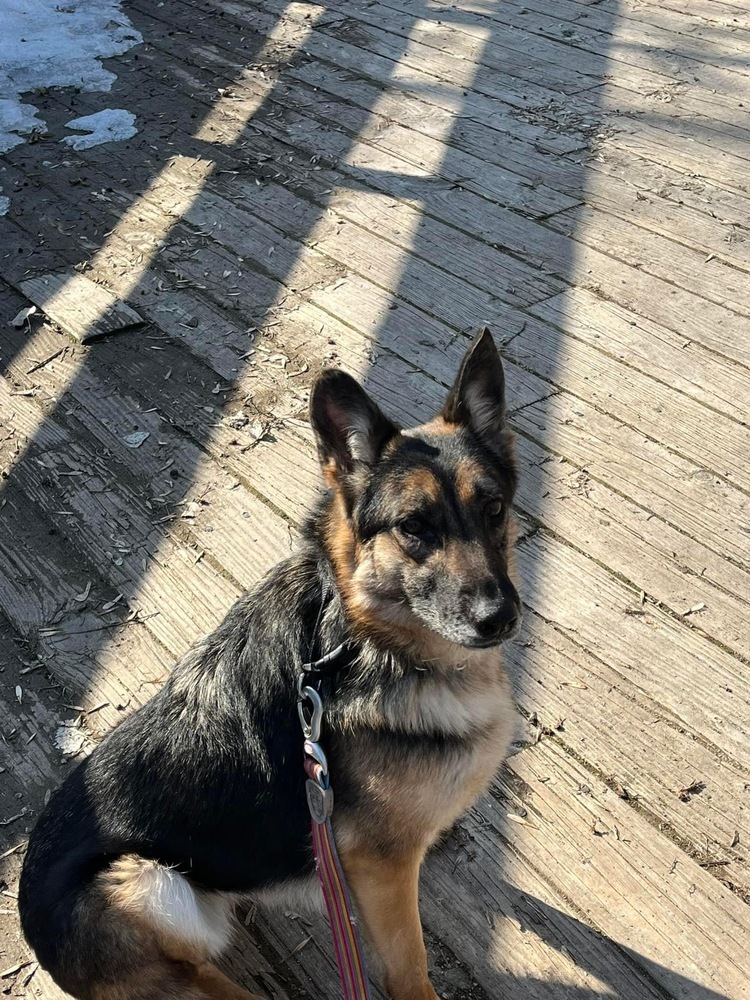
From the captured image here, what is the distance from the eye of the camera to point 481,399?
266 centimetres

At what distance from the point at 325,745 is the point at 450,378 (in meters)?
2.45

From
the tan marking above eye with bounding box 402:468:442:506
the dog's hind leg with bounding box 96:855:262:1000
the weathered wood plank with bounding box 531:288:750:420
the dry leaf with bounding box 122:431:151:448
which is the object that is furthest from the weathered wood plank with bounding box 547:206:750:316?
the dog's hind leg with bounding box 96:855:262:1000

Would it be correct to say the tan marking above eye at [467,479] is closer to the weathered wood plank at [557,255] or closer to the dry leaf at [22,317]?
the weathered wood plank at [557,255]

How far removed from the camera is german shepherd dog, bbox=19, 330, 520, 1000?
2.22m

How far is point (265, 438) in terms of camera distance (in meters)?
4.26

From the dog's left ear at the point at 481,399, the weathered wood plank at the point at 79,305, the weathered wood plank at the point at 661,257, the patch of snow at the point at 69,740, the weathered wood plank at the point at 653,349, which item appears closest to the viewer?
the dog's left ear at the point at 481,399

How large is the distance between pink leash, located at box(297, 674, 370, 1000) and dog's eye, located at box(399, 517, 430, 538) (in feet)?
1.68

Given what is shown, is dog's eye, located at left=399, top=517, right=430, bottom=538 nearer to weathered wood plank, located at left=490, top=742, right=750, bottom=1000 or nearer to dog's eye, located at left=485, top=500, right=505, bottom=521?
dog's eye, located at left=485, top=500, right=505, bottom=521

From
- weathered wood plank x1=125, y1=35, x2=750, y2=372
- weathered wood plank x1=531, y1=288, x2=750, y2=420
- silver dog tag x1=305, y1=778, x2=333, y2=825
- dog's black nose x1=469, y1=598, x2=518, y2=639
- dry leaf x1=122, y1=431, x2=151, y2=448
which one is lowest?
dry leaf x1=122, y1=431, x2=151, y2=448

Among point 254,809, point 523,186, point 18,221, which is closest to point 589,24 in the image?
point 523,186

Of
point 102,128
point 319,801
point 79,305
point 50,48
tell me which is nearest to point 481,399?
point 319,801

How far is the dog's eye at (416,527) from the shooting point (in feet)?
8.07

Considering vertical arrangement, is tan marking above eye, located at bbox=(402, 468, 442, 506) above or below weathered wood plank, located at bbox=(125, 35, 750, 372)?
above

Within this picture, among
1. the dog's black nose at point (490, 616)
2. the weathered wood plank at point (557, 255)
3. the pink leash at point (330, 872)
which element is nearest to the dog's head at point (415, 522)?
the dog's black nose at point (490, 616)
